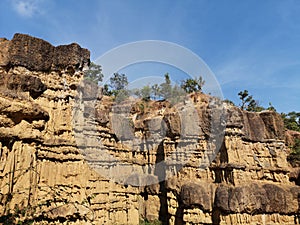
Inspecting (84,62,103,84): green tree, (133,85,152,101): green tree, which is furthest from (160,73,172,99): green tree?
(84,62,103,84): green tree

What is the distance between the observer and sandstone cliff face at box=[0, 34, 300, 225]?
19.9ft

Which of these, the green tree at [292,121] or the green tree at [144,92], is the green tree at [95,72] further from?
the green tree at [292,121]

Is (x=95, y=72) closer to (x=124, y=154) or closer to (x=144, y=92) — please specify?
(x=144, y=92)

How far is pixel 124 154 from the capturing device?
15.8m

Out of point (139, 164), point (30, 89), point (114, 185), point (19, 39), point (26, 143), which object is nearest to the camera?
point (26, 143)

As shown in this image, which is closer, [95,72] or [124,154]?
[124,154]

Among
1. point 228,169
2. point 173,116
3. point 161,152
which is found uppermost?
point 173,116

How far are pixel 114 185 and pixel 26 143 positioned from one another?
31.4 feet

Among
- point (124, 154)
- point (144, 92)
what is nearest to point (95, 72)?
point (144, 92)

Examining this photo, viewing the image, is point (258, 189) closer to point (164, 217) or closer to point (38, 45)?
point (164, 217)

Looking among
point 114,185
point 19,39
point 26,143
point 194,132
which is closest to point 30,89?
point 26,143

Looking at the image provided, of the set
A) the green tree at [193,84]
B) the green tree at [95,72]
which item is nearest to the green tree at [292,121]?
the green tree at [193,84]

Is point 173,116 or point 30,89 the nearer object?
point 30,89

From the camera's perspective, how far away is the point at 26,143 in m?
4.32
